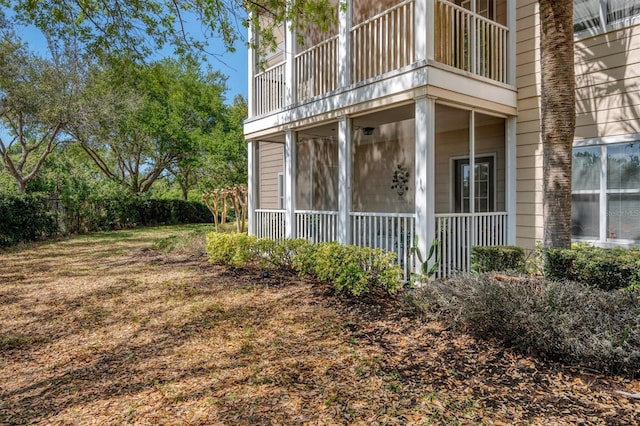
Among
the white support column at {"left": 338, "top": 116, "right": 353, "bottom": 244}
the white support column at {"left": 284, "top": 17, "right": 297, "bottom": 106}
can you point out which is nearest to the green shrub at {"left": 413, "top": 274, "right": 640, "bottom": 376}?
the white support column at {"left": 338, "top": 116, "right": 353, "bottom": 244}

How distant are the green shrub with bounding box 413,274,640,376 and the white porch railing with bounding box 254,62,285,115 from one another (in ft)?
21.4

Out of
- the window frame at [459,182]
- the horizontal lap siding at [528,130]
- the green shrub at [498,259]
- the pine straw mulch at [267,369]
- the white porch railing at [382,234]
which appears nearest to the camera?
the pine straw mulch at [267,369]

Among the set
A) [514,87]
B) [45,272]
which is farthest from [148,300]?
[514,87]

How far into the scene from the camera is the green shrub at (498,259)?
5.73 meters

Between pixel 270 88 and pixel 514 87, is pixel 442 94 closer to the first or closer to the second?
pixel 514 87

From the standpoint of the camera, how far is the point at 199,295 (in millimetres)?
6574

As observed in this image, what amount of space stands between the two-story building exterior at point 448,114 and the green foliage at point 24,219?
878 centimetres

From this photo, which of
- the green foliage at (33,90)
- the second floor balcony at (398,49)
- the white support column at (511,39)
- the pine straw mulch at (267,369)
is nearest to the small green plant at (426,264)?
the pine straw mulch at (267,369)

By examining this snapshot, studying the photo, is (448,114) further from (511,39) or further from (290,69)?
(290,69)

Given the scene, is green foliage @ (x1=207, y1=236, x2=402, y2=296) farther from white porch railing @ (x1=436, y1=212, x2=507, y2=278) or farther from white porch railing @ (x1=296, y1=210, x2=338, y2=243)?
white porch railing @ (x1=436, y1=212, x2=507, y2=278)

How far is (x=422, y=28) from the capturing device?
19.4ft

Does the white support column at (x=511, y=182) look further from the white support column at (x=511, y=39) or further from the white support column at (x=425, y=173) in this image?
the white support column at (x=425, y=173)

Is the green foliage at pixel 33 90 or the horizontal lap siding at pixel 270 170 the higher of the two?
the green foliage at pixel 33 90

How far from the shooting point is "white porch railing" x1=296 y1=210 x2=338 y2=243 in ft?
26.1
